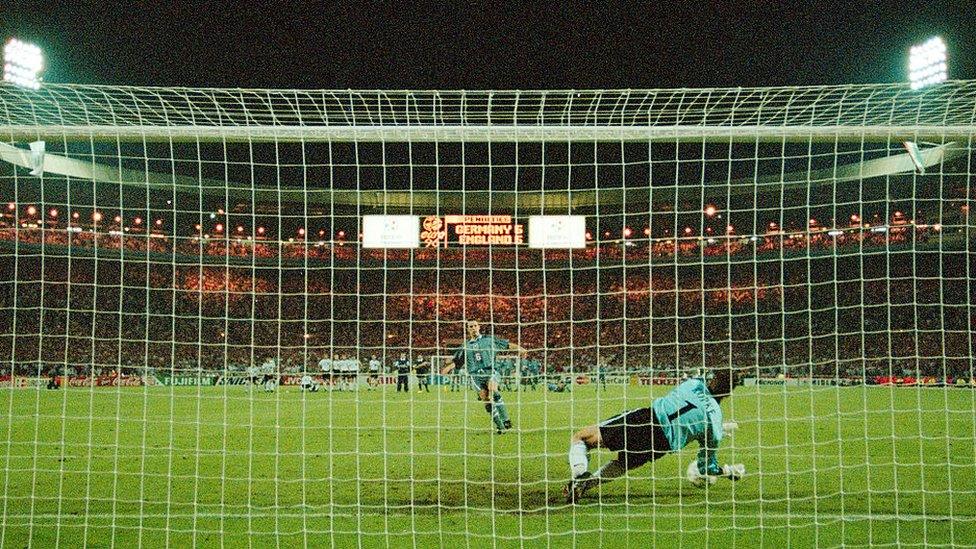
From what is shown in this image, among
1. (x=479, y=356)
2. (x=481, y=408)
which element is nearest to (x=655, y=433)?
(x=479, y=356)

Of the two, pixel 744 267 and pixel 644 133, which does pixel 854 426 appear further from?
pixel 744 267

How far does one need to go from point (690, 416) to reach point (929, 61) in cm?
2819

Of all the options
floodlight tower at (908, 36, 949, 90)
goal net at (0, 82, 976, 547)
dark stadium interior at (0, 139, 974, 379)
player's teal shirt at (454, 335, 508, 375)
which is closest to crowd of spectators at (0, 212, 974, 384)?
dark stadium interior at (0, 139, 974, 379)

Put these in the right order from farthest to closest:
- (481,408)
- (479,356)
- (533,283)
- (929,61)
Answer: (533,283) < (929,61) < (481,408) < (479,356)

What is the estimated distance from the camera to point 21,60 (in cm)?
2509

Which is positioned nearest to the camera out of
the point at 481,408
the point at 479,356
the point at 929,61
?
the point at 479,356

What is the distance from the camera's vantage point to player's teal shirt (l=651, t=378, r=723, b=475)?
6312mm

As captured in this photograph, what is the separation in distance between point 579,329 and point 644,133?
78.2ft

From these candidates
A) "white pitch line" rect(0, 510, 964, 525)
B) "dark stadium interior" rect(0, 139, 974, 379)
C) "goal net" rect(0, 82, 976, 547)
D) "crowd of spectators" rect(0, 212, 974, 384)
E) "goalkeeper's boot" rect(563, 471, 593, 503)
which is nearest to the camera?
"goal net" rect(0, 82, 976, 547)

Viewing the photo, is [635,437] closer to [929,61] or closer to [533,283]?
[929,61]

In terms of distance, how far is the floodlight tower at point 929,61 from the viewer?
28469mm

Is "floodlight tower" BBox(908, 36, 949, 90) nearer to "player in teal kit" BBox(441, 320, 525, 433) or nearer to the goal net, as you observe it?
the goal net

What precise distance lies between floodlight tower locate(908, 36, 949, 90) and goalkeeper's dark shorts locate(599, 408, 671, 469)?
88.9 feet

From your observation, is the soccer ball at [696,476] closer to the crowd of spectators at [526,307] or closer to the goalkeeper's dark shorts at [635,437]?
the goalkeeper's dark shorts at [635,437]
